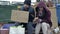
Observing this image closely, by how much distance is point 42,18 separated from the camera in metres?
4.98

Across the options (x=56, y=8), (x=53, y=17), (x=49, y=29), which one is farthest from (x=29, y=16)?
(x=56, y=8)

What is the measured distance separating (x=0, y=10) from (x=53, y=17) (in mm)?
2031

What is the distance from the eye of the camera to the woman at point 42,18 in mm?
4852

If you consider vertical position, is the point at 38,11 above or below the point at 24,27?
above

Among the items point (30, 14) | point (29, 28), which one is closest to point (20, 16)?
point (30, 14)

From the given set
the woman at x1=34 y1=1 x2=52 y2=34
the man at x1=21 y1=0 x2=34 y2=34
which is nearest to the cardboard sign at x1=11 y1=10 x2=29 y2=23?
the man at x1=21 y1=0 x2=34 y2=34

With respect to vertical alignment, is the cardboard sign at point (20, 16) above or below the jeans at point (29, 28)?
above

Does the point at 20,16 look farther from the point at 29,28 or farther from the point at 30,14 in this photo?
the point at 29,28

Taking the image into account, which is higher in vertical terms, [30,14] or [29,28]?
[30,14]

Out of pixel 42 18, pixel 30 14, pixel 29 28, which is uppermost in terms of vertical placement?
pixel 30 14

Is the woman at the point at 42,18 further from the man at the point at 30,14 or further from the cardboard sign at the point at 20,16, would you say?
the cardboard sign at the point at 20,16

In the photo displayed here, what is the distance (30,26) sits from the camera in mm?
4836

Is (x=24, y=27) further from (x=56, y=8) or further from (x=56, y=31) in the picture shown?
(x=56, y=8)

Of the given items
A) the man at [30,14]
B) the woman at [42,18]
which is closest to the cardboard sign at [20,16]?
the man at [30,14]
